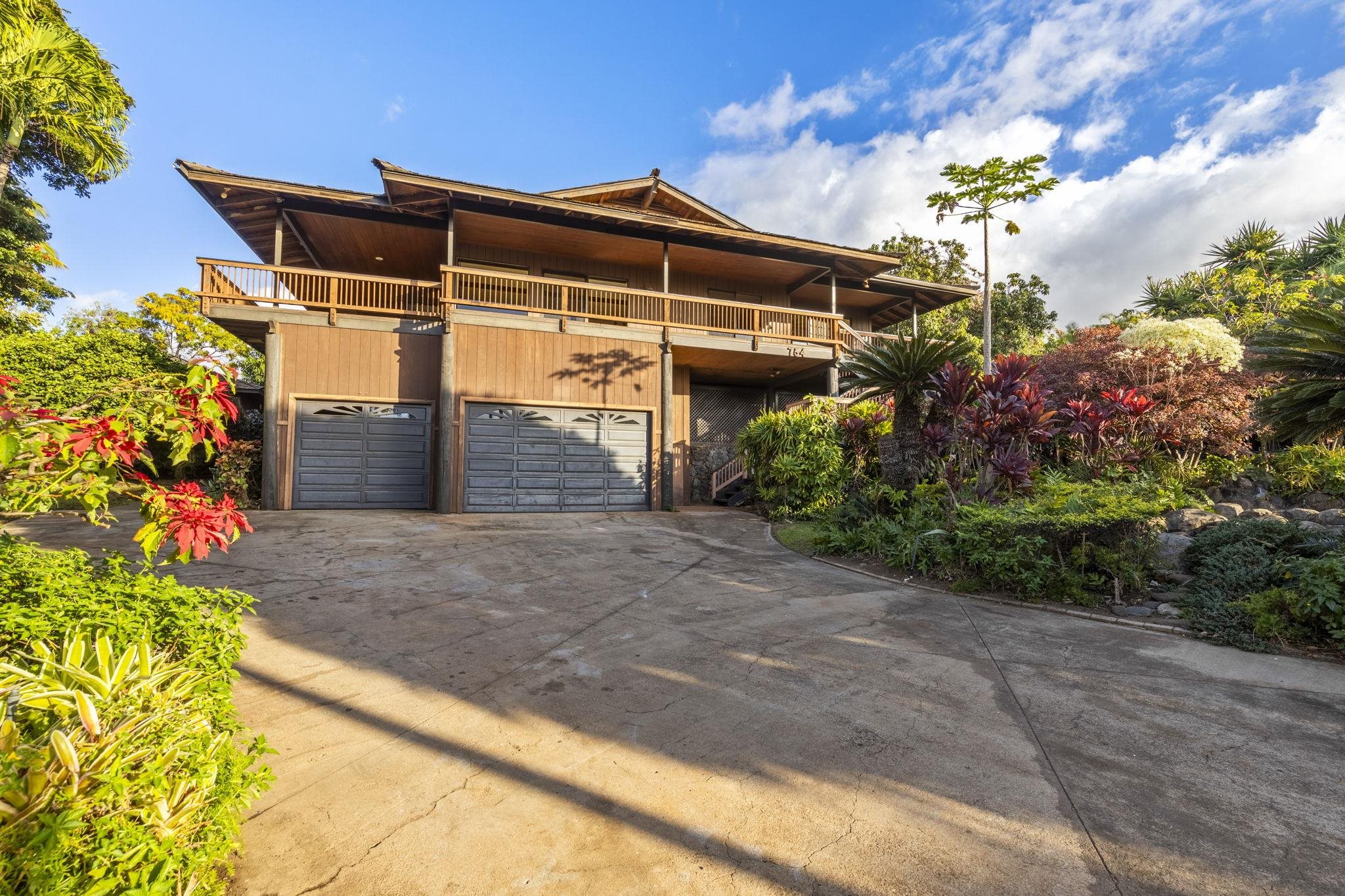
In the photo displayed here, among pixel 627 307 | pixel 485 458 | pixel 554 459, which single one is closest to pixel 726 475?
pixel 554 459

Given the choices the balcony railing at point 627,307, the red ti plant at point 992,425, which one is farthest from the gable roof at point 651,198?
the red ti plant at point 992,425

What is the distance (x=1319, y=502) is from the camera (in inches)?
310

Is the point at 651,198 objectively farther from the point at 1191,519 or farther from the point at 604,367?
the point at 1191,519

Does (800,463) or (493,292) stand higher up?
(493,292)

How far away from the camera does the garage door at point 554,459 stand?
1156 centimetres

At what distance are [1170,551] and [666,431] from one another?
9.05 metres

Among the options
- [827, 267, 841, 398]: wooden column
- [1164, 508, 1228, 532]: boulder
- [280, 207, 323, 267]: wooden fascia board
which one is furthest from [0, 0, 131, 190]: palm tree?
[1164, 508, 1228, 532]: boulder

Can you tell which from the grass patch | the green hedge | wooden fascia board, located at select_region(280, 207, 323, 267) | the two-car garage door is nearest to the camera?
the green hedge

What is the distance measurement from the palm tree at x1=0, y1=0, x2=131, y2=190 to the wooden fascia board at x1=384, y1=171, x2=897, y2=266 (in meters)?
5.52

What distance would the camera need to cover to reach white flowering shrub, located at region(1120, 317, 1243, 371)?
35.5ft

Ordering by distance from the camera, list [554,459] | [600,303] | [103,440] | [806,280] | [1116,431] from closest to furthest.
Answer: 1. [103,440]
2. [1116,431]
3. [554,459]
4. [600,303]
5. [806,280]

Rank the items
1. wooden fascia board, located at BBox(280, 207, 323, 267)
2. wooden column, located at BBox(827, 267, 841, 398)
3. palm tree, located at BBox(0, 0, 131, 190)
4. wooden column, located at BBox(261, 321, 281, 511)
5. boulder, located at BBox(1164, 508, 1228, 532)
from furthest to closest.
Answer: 1. wooden column, located at BBox(827, 267, 841, 398)
2. wooden fascia board, located at BBox(280, 207, 323, 267)
3. wooden column, located at BBox(261, 321, 281, 511)
4. palm tree, located at BBox(0, 0, 131, 190)
5. boulder, located at BBox(1164, 508, 1228, 532)

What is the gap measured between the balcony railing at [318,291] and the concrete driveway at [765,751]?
7886mm

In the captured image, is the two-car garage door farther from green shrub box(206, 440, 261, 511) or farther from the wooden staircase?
the wooden staircase
